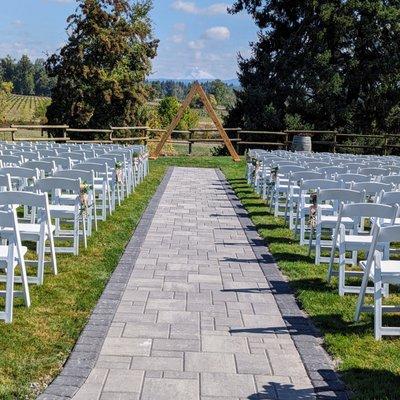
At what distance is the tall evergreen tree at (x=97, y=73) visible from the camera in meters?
37.8

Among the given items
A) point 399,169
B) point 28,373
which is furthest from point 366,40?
point 28,373

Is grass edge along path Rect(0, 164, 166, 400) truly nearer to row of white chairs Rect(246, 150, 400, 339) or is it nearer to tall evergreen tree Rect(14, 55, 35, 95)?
Result: row of white chairs Rect(246, 150, 400, 339)

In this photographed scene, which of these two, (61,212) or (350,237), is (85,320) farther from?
(350,237)

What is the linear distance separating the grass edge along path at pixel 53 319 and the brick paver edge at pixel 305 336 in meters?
1.81

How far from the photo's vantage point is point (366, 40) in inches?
1270

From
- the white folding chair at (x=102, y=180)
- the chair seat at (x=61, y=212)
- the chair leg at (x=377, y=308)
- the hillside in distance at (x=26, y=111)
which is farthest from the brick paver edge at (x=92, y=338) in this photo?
the hillside in distance at (x=26, y=111)

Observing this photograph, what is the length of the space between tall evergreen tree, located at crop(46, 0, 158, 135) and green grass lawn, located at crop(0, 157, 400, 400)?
99.1 ft

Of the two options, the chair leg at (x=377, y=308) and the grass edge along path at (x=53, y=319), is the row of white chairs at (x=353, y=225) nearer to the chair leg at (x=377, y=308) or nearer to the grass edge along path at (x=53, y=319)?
the chair leg at (x=377, y=308)

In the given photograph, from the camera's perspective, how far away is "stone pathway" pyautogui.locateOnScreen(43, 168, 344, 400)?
3977 mm

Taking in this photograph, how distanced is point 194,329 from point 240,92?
31.2 meters

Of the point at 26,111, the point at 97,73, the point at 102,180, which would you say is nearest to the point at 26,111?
the point at 26,111

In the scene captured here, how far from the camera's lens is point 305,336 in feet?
16.5

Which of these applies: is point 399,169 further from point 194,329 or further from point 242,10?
point 242,10

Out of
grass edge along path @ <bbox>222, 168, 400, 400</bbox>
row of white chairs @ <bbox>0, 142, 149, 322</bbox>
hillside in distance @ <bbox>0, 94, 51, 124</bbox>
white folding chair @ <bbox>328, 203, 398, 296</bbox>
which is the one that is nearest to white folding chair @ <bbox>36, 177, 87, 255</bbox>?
row of white chairs @ <bbox>0, 142, 149, 322</bbox>
